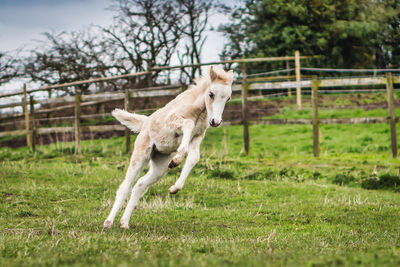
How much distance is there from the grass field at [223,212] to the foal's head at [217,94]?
1.43 metres

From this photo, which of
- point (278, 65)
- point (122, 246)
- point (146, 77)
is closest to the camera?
point (122, 246)

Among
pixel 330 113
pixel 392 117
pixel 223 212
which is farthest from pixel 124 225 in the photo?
pixel 330 113

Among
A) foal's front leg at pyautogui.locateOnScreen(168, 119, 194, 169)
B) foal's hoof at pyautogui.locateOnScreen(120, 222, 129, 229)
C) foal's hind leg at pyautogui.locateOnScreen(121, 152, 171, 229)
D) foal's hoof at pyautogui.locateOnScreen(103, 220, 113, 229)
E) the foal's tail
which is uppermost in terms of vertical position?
the foal's tail

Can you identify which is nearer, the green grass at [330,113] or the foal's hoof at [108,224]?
the foal's hoof at [108,224]

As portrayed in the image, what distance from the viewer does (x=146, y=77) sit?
22312 mm

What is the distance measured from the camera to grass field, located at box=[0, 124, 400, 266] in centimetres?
355

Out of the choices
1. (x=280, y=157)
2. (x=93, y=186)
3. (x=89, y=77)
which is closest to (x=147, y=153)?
(x=93, y=186)

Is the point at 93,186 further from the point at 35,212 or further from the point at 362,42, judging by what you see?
the point at 362,42

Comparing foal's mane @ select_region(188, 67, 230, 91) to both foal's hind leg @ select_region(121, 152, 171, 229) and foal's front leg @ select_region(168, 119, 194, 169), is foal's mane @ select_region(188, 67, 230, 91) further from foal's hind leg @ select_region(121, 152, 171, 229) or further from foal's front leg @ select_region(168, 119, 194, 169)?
foal's hind leg @ select_region(121, 152, 171, 229)

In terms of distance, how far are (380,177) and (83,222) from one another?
658 centimetres

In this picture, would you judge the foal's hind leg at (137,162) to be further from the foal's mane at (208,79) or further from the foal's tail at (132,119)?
the foal's mane at (208,79)

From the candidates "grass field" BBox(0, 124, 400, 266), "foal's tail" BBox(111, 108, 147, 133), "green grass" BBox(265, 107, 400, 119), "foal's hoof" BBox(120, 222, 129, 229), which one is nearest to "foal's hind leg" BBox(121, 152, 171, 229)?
"foal's hoof" BBox(120, 222, 129, 229)

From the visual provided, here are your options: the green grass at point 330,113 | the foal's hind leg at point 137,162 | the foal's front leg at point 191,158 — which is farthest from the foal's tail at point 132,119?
the green grass at point 330,113

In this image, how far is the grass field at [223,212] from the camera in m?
3.55
